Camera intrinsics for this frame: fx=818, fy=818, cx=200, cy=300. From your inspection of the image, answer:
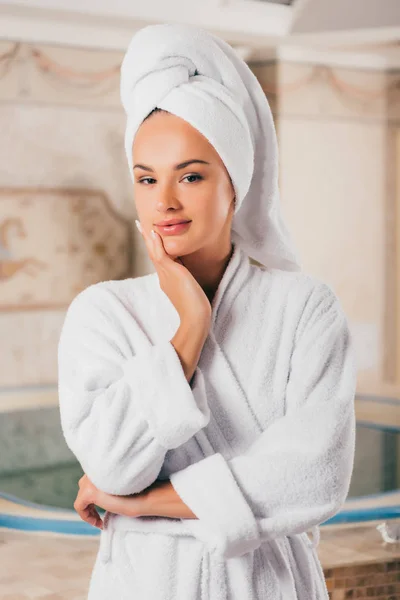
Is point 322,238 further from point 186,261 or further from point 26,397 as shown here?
point 186,261

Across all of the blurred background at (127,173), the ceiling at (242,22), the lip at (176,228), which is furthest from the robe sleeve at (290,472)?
the ceiling at (242,22)

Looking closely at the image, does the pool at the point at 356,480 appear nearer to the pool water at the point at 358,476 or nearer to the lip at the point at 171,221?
the pool water at the point at 358,476

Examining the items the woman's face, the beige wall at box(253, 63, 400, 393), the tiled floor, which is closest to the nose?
the woman's face

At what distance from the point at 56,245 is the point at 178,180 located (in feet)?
17.4

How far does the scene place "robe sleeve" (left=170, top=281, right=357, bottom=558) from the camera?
988mm

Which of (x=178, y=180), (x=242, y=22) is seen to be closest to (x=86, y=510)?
(x=178, y=180)

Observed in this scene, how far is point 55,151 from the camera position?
6.14 meters

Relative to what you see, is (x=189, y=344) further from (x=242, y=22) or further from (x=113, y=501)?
(x=242, y=22)

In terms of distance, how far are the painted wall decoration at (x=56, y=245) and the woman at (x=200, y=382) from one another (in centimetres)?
505

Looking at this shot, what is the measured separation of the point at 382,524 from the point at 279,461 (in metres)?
2.03

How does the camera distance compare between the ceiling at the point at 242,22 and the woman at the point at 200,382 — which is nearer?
the woman at the point at 200,382

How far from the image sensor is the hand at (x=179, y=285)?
1045 mm

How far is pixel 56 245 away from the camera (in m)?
6.24

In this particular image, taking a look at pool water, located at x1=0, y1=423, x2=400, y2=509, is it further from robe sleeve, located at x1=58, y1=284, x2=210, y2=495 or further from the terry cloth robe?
robe sleeve, located at x1=58, y1=284, x2=210, y2=495
